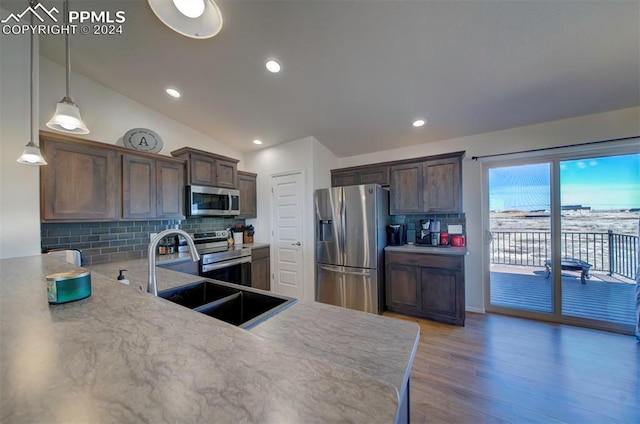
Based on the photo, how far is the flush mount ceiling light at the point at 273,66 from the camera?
6.92ft

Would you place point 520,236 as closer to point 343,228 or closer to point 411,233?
point 411,233

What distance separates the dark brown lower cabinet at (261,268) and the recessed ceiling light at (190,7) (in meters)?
2.88

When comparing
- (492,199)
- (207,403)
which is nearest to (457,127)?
(492,199)

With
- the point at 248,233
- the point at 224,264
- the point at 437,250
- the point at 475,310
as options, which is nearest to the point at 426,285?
the point at 437,250

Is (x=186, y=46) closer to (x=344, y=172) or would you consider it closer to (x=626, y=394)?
(x=344, y=172)

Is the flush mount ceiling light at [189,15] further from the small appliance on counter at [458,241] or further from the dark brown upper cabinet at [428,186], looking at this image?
the small appliance on counter at [458,241]

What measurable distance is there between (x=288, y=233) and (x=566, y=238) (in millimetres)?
3699

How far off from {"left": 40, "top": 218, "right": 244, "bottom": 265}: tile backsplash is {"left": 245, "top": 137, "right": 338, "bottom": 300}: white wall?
1.30m

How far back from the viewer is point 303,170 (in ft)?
11.4

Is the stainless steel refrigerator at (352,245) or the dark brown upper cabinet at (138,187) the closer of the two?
the dark brown upper cabinet at (138,187)

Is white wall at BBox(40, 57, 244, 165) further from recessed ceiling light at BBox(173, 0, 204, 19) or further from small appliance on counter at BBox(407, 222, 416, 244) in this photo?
small appliance on counter at BBox(407, 222, 416, 244)

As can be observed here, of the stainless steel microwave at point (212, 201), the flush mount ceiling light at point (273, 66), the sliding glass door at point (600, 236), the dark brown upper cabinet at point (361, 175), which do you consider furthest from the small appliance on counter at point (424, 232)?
the stainless steel microwave at point (212, 201)

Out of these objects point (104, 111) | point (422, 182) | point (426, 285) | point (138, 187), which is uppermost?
point (104, 111)

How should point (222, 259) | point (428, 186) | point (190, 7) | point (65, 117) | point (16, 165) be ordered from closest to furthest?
point (190, 7) → point (65, 117) → point (16, 165) → point (222, 259) → point (428, 186)
